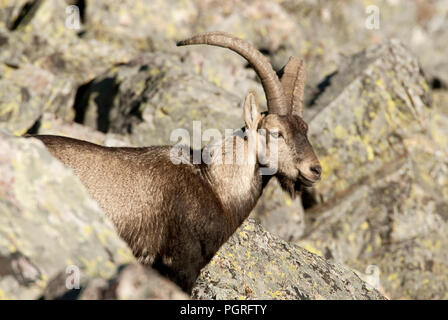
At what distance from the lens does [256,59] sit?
907 centimetres

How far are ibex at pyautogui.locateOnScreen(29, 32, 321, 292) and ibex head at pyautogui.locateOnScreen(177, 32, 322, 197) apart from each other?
2 centimetres

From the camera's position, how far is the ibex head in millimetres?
8867

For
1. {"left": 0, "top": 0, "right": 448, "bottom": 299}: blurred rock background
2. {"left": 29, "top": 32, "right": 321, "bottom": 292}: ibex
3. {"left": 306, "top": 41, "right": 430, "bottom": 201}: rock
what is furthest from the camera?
{"left": 306, "top": 41, "right": 430, "bottom": 201}: rock

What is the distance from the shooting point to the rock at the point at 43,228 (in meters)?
4.81

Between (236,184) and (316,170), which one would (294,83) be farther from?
(236,184)

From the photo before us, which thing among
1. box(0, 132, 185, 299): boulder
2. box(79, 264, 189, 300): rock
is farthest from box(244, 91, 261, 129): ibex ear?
box(79, 264, 189, 300): rock

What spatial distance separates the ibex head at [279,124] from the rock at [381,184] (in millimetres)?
4740

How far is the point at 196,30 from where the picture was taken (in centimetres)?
2227

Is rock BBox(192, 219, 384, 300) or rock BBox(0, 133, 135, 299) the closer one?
rock BBox(0, 133, 135, 299)

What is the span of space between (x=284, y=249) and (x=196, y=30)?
14771 millimetres

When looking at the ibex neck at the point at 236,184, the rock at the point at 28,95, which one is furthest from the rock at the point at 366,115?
the rock at the point at 28,95

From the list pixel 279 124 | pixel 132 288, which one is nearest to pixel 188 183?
pixel 279 124

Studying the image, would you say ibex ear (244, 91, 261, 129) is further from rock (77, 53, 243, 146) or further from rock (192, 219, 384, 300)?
rock (77, 53, 243, 146)

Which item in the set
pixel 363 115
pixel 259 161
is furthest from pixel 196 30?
pixel 259 161
